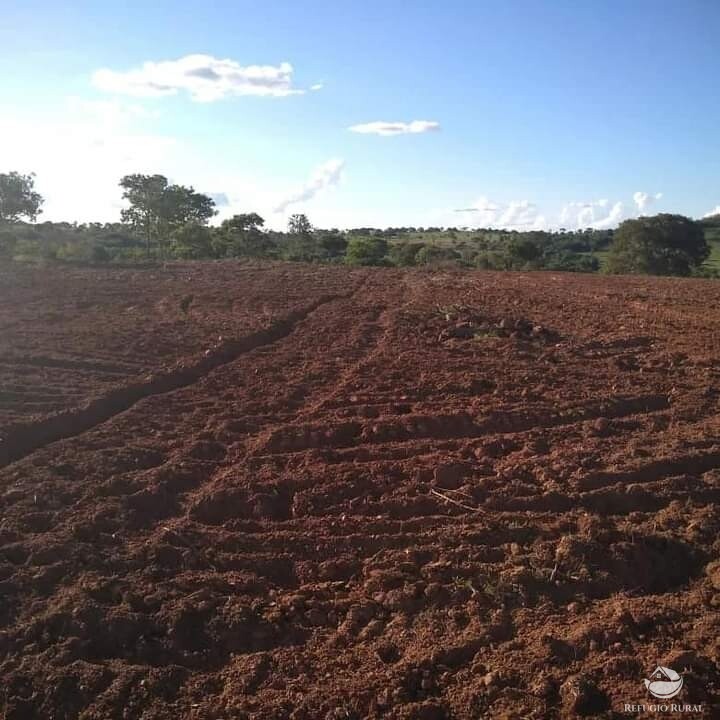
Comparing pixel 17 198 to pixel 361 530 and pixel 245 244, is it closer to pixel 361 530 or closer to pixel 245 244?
pixel 245 244

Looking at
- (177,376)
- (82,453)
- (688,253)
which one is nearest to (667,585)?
(82,453)

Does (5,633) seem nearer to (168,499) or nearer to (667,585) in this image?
(168,499)

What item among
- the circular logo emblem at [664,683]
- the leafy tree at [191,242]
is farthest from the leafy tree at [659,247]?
the circular logo emblem at [664,683]

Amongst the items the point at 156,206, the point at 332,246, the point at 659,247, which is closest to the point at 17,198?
the point at 156,206

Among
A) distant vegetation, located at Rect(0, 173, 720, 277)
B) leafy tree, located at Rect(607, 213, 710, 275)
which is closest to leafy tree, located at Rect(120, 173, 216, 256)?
distant vegetation, located at Rect(0, 173, 720, 277)

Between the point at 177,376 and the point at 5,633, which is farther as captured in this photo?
the point at 177,376

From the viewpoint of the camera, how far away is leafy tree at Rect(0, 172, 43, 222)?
106 ft

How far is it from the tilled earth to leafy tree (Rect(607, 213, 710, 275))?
2161 centimetres

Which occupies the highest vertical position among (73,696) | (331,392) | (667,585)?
(331,392)

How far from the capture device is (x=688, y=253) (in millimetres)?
29562

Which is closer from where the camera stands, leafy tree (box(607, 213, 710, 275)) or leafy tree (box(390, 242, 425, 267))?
leafy tree (box(607, 213, 710, 275))

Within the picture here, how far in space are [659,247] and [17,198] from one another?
2918 centimetres

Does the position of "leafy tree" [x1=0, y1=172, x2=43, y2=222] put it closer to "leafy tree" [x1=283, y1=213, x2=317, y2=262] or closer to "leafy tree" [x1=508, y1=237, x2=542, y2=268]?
"leafy tree" [x1=283, y1=213, x2=317, y2=262]

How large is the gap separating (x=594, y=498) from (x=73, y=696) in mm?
3468
